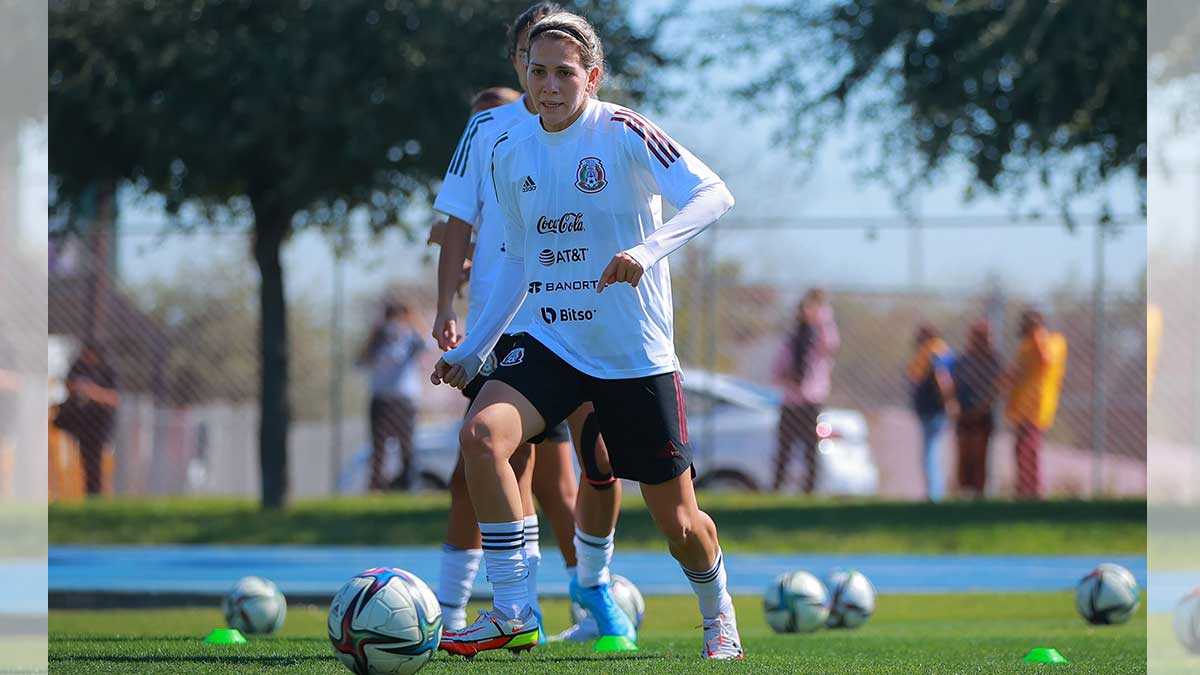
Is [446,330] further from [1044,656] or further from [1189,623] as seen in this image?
[1189,623]

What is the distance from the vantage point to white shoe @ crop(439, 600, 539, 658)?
18.6 ft

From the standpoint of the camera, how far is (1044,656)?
6.37m

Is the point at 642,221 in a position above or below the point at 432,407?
above

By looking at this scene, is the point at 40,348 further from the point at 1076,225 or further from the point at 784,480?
the point at 1076,225

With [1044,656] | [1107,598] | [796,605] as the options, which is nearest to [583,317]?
[1044,656]

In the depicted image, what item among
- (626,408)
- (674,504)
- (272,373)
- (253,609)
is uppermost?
(626,408)

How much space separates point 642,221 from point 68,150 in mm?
11520

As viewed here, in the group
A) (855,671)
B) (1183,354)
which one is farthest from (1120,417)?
(855,671)

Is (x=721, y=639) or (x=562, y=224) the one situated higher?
(x=562, y=224)

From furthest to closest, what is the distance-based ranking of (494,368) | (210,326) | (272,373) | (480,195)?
(210,326) < (272,373) < (480,195) < (494,368)

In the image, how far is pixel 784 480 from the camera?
17.7 meters

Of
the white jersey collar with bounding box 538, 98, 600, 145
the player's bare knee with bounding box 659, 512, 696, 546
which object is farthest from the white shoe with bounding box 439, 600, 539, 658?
the white jersey collar with bounding box 538, 98, 600, 145

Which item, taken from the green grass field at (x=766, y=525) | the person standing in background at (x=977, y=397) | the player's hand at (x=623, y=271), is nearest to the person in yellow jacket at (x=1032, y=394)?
the person standing in background at (x=977, y=397)

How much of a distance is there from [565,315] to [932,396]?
1204cm
